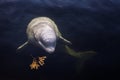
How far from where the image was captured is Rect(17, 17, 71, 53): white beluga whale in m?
8.19

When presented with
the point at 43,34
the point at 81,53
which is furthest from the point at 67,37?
the point at 43,34

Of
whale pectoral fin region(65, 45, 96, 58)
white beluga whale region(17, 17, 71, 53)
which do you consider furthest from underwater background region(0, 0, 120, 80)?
white beluga whale region(17, 17, 71, 53)

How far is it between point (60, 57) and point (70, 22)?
1.52m

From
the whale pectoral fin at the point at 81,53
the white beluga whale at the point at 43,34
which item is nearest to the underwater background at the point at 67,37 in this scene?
the whale pectoral fin at the point at 81,53

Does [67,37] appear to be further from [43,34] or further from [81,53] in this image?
[43,34]

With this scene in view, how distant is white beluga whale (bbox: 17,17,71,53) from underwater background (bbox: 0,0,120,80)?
33 centimetres

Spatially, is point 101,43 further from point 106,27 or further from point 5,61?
point 5,61

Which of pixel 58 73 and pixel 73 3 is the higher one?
pixel 73 3

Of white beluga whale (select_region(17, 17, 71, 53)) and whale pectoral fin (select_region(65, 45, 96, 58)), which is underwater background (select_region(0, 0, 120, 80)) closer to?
whale pectoral fin (select_region(65, 45, 96, 58))

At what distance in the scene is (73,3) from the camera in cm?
1090

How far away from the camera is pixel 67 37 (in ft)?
31.4

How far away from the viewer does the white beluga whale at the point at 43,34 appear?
8188 mm

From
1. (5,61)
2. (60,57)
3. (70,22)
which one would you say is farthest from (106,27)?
(5,61)

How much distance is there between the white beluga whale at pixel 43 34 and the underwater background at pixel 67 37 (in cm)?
33
